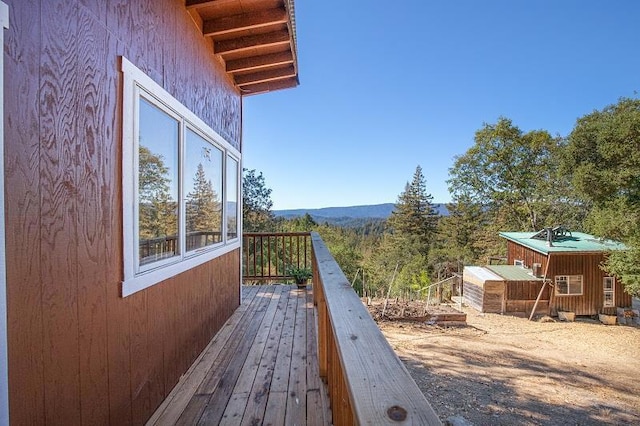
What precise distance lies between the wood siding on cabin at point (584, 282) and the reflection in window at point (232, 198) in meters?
13.7

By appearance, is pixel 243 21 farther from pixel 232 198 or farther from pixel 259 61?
pixel 232 198

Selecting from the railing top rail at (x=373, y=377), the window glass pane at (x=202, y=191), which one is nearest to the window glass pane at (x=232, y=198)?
the window glass pane at (x=202, y=191)

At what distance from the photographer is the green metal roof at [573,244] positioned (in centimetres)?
1273

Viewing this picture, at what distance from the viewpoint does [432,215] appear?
30375 millimetres

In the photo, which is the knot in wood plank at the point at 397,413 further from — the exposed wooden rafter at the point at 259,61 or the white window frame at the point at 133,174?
the exposed wooden rafter at the point at 259,61

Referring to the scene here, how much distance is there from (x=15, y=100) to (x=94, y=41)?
62 centimetres

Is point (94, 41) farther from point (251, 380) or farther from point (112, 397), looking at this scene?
point (251, 380)

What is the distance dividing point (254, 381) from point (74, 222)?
5.68 feet

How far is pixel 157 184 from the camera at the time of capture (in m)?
2.17

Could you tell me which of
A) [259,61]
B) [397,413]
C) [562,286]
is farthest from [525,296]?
[397,413]

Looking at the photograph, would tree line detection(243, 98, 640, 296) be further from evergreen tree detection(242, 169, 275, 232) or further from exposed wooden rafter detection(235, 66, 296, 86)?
exposed wooden rafter detection(235, 66, 296, 86)

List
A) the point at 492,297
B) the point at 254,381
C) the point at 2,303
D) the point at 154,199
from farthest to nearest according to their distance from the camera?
the point at 492,297 < the point at 254,381 < the point at 154,199 < the point at 2,303

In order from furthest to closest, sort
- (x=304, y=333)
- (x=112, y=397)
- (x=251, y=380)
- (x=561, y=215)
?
(x=561, y=215), (x=304, y=333), (x=251, y=380), (x=112, y=397)

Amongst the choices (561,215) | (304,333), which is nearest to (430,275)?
(561,215)
